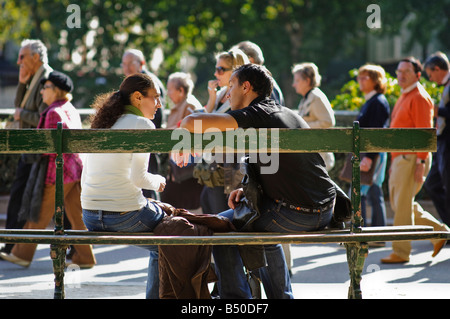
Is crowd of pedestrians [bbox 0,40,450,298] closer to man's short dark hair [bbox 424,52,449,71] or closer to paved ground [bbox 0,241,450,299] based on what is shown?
man's short dark hair [bbox 424,52,449,71]

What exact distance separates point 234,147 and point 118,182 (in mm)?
767

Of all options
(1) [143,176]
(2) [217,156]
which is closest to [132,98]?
(1) [143,176]

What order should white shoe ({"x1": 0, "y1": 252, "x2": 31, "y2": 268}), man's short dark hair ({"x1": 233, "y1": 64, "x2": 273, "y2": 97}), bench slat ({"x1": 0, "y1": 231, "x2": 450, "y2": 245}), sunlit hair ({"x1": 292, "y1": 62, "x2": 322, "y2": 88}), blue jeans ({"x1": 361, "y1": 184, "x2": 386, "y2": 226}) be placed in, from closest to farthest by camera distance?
bench slat ({"x1": 0, "y1": 231, "x2": 450, "y2": 245}), man's short dark hair ({"x1": 233, "y1": 64, "x2": 273, "y2": 97}), white shoe ({"x1": 0, "y1": 252, "x2": 31, "y2": 268}), sunlit hair ({"x1": 292, "y1": 62, "x2": 322, "y2": 88}), blue jeans ({"x1": 361, "y1": 184, "x2": 386, "y2": 226})

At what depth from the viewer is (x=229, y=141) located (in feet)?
15.6

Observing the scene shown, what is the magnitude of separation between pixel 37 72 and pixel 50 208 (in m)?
1.48

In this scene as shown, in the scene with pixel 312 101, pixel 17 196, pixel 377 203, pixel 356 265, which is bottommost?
pixel 356 265

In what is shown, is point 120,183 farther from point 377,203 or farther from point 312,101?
point 377,203

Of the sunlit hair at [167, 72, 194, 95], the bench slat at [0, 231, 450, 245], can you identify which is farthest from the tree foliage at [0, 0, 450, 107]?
the bench slat at [0, 231, 450, 245]

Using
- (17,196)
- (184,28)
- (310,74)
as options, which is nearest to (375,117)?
(310,74)

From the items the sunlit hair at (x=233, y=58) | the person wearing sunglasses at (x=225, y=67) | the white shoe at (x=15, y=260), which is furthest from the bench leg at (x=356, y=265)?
the white shoe at (x=15, y=260)

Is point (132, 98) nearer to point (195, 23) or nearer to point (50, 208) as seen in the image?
point (50, 208)

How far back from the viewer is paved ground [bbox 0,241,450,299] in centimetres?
637

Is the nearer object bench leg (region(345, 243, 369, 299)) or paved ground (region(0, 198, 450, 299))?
bench leg (region(345, 243, 369, 299))

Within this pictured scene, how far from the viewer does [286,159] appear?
4.93m
